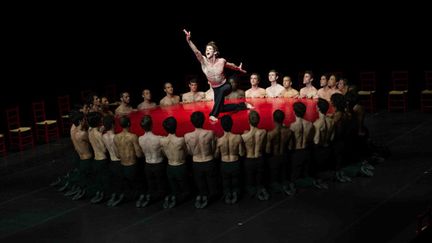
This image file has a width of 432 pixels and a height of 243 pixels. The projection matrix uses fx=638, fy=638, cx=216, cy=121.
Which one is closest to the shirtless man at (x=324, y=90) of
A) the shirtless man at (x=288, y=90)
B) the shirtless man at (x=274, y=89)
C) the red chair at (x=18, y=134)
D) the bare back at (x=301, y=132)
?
the shirtless man at (x=288, y=90)

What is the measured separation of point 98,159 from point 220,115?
2.32m

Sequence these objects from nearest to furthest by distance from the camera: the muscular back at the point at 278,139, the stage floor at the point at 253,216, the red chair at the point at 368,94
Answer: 1. the stage floor at the point at 253,216
2. the muscular back at the point at 278,139
3. the red chair at the point at 368,94

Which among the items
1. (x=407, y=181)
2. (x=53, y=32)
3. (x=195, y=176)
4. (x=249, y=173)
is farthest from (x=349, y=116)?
(x=53, y=32)

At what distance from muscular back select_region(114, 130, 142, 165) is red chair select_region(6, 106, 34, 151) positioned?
3.95 meters

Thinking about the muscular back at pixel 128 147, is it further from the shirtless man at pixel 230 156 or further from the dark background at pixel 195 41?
the dark background at pixel 195 41

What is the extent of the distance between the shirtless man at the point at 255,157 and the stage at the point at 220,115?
750 mm

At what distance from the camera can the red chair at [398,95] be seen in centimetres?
1210

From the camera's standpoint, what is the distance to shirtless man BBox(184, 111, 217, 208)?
24.5 ft

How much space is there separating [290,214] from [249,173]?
82 centimetres

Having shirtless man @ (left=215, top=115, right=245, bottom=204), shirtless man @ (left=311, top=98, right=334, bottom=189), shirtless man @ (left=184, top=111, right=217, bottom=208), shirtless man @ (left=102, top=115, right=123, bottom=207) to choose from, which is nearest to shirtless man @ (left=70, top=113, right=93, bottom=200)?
shirtless man @ (left=102, top=115, right=123, bottom=207)

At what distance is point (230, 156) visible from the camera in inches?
297

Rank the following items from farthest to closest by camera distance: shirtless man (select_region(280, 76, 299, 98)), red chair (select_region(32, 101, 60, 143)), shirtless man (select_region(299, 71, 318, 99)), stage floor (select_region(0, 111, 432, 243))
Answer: red chair (select_region(32, 101, 60, 143)), shirtless man (select_region(280, 76, 299, 98)), shirtless man (select_region(299, 71, 318, 99)), stage floor (select_region(0, 111, 432, 243))

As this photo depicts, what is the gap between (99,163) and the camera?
8164 mm

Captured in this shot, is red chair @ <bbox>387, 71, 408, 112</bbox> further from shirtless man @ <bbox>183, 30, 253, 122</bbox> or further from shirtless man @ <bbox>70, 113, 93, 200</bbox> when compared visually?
shirtless man @ <bbox>70, 113, 93, 200</bbox>
